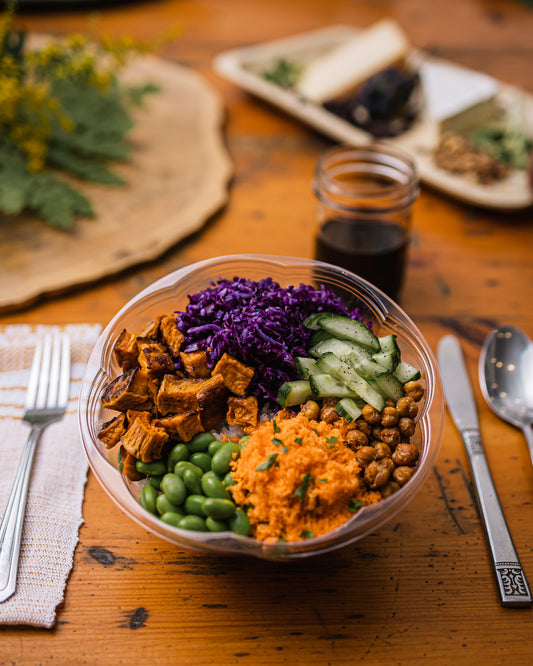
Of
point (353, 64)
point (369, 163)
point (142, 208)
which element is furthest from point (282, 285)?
point (353, 64)

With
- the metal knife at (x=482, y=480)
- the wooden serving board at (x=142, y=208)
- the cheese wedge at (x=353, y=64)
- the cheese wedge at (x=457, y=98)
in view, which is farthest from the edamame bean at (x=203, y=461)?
the cheese wedge at (x=353, y=64)

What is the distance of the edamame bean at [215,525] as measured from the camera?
4.40 feet

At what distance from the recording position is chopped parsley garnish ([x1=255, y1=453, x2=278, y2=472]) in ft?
4.47

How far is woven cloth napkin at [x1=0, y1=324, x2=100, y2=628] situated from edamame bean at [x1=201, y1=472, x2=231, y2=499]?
47 cm

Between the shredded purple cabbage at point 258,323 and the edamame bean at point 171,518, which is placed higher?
the shredded purple cabbage at point 258,323

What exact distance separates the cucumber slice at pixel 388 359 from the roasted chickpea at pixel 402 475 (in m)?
0.29

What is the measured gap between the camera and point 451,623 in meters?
1.47

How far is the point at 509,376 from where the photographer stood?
204cm

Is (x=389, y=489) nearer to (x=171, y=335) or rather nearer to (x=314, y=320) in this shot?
(x=314, y=320)

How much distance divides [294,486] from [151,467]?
1.17ft

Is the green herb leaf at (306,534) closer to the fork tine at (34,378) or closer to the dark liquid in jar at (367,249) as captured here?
the fork tine at (34,378)

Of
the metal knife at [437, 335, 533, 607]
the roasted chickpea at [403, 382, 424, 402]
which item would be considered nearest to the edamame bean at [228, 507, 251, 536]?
the roasted chickpea at [403, 382, 424, 402]

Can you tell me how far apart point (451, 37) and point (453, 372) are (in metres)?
3.20

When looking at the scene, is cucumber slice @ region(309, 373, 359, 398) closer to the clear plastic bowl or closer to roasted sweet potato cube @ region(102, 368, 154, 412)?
the clear plastic bowl
